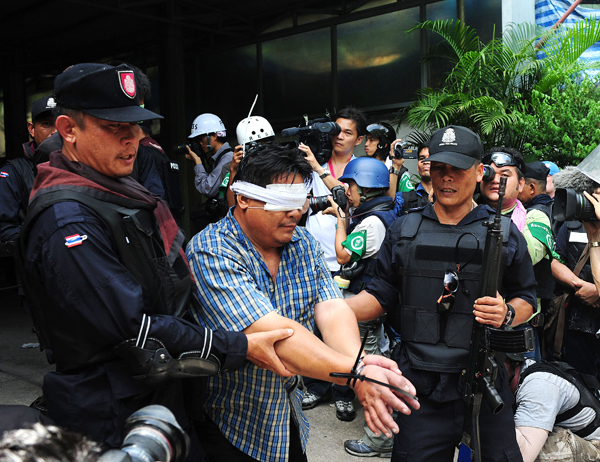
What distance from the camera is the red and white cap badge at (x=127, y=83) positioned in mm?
1780

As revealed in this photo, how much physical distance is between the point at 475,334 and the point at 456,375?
0.73ft

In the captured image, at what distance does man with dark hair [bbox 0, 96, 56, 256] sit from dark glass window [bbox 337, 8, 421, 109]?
5933mm

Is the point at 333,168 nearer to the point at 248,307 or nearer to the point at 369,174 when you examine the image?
the point at 369,174

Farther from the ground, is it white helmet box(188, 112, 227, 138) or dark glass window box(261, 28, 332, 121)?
dark glass window box(261, 28, 332, 121)

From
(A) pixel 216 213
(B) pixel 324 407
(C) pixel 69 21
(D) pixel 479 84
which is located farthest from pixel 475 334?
(C) pixel 69 21

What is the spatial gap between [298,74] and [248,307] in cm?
849

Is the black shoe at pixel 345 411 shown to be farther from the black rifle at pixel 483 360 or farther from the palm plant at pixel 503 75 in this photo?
the palm plant at pixel 503 75

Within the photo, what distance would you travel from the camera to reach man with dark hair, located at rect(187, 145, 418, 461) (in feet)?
6.46

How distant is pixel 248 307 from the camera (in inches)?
78.2

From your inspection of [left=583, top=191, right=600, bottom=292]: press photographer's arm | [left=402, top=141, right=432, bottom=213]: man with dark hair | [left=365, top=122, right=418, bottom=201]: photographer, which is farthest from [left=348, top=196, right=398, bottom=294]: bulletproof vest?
[left=583, top=191, right=600, bottom=292]: press photographer's arm

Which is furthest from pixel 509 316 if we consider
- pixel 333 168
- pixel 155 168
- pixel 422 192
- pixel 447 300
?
pixel 155 168

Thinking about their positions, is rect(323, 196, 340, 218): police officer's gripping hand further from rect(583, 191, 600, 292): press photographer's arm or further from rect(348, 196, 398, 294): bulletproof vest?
rect(583, 191, 600, 292): press photographer's arm

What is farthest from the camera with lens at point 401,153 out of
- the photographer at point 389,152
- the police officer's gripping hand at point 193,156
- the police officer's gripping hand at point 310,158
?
the police officer's gripping hand at point 193,156

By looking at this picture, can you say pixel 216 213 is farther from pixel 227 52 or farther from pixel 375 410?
pixel 227 52
